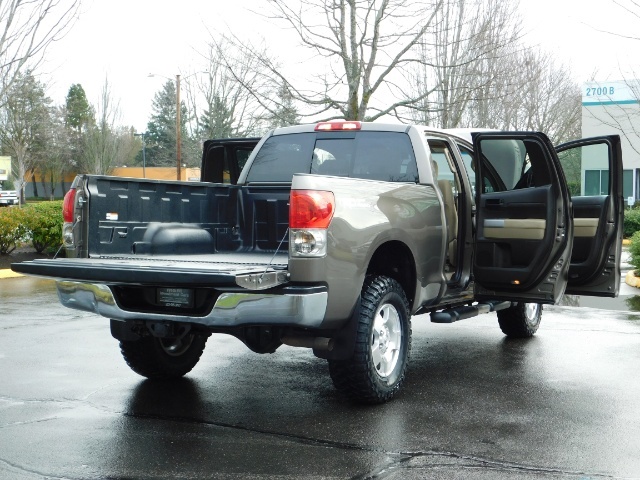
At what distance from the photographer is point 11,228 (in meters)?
16.7

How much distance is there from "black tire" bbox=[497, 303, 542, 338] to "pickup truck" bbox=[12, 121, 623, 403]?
841 millimetres

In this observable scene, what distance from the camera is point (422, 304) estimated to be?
21.1ft

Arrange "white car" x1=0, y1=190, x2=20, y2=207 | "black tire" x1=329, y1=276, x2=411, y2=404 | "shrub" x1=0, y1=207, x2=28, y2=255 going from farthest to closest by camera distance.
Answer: "white car" x1=0, y1=190, x2=20, y2=207
"shrub" x1=0, y1=207, x2=28, y2=255
"black tire" x1=329, y1=276, x2=411, y2=404

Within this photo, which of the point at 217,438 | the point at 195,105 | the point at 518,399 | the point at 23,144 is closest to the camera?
the point at 217,438

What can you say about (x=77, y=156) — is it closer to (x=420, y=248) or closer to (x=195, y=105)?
(x=195, y=105)

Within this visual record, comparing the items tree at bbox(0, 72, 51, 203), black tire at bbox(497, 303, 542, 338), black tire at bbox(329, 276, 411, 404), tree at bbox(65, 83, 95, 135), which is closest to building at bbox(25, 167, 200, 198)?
tree at bbox(65, 83, 95, 135)

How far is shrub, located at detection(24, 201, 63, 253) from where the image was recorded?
56.0 ft

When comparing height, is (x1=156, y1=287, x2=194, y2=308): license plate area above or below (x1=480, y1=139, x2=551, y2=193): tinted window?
below

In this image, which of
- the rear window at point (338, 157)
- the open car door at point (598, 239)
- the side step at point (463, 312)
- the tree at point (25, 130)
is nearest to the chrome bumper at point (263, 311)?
the side step at point (463, 312)

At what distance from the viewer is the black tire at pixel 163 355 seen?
6.43m

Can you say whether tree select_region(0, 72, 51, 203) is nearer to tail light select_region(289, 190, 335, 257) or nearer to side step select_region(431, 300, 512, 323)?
side step select_region(431, 300, 512, 323)

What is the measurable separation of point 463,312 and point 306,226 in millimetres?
2279

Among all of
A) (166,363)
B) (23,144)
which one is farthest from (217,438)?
(23,144)

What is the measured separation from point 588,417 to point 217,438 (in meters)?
2.47
